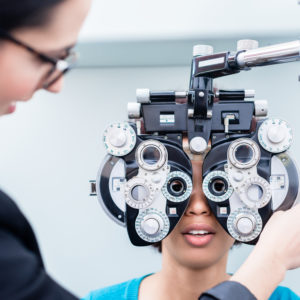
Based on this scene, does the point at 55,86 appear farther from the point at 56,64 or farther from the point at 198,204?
the point at 198,204

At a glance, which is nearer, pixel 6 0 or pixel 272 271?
pixel 6 0

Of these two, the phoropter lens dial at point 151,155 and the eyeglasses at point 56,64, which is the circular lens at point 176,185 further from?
the eyeglasses at point 56,64

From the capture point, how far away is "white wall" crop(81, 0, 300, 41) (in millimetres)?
1430

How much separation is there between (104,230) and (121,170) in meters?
0.88

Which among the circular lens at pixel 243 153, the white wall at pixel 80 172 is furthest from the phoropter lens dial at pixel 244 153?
the white wall at pixel 80 172

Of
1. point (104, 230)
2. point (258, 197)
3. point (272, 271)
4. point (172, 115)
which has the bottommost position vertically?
point (104, 230)

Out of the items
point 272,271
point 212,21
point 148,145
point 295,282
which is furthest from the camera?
point 295,282

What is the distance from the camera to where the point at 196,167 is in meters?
0.87

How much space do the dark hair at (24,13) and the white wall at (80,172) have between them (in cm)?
114

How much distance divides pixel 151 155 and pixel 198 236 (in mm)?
212

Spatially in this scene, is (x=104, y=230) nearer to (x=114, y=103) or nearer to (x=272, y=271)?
(x=114, y=103)

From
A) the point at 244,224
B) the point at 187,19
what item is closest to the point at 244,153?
the point at 244,224

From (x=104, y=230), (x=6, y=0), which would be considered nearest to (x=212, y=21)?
(x=104, y=230)

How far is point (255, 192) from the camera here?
0.79 meters
